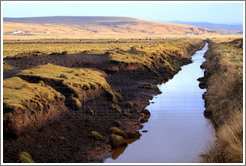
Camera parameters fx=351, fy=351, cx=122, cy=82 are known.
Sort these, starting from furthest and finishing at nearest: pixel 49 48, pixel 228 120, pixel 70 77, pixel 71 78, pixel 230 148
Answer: pixel 49 48 < pixel 70 77 < pixel 71 78 < pixel 228 120 < pixel 230 148

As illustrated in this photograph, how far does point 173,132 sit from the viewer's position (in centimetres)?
1305

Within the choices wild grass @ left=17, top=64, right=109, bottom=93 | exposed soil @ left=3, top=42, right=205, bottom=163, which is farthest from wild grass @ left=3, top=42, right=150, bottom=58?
exposed soil @ left=3, top=42, right=205, bottom=163

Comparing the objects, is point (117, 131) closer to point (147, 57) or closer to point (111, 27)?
point (147, 57)

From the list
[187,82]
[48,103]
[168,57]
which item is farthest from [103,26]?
[48,103]

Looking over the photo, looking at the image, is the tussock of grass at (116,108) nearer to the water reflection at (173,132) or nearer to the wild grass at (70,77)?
the water reflection at (173,132)

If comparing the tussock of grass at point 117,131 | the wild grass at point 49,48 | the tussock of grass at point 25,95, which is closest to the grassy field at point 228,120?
the tussock of grass at point 117,131

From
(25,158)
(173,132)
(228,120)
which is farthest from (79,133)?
(228,120)

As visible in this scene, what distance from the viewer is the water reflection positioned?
1053 centimetres

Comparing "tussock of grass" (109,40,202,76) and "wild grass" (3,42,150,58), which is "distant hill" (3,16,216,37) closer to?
"wild grass" (3,42,150,58)

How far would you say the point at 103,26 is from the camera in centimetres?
18462

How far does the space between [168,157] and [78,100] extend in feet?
15.3

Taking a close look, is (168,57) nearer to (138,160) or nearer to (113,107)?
(113,107)

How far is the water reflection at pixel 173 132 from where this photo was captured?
415 inches

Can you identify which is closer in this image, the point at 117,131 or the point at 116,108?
the point at 117,131
